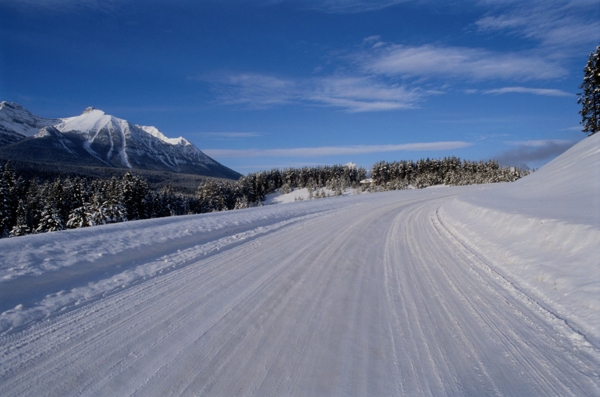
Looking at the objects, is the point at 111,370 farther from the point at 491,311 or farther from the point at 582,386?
the point at 491,311

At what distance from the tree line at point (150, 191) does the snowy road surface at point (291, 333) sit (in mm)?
33736

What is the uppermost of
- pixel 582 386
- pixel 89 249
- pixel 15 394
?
pixel 89 249

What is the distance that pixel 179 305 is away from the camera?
4848 millimetres

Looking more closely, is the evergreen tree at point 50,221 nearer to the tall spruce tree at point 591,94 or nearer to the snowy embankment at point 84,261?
the snowy embankment at point 84,261

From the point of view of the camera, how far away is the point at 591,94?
106 feet

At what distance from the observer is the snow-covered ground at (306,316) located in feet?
10.1


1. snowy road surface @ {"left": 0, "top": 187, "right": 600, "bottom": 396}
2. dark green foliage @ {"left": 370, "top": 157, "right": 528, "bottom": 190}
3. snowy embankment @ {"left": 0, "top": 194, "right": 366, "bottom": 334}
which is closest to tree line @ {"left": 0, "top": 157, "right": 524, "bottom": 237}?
dark green foliage @ {"left": 370, "top": 157, "right": 528, "bottom": 190}

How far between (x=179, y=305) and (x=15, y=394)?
2.13 meters

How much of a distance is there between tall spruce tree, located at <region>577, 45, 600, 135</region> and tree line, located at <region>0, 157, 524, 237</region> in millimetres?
52353

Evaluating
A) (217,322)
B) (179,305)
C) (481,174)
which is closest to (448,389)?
(217,322)

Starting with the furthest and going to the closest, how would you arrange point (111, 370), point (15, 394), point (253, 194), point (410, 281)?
point (253, 194) → point (410, 281) → point (111, 370) → point (15, 394)

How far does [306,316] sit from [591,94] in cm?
4352

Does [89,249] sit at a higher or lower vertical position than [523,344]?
higher

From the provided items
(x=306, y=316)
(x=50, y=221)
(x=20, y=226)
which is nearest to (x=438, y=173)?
(x=50, y=221)
